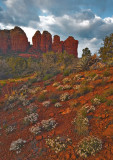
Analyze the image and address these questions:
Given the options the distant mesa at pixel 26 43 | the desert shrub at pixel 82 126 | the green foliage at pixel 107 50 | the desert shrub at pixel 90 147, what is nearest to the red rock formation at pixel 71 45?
the distant mesa at pixel 26 43

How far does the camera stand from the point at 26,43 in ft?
343

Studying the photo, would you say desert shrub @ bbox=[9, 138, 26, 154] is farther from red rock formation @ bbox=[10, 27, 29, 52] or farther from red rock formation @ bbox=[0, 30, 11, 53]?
red rock formation @ bbox=[0, 30, 11, 53]

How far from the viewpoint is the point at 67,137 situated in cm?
369

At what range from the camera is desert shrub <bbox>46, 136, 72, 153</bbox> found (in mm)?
3292

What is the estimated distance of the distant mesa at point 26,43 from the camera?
324 ft

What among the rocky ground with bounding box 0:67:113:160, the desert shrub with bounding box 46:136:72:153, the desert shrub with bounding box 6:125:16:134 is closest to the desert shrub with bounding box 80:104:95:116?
the rocky ground with bounding box 0:67:113:160

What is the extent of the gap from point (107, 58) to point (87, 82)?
572 centimetres

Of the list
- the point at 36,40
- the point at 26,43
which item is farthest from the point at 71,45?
the point at 26,43

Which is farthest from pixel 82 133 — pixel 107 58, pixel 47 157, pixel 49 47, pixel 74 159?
pixel 49 47

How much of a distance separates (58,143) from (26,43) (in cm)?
11294

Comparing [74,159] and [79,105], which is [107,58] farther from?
[74,159]

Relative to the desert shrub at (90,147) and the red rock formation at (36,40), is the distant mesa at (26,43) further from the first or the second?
the desert shrub at (90,147)

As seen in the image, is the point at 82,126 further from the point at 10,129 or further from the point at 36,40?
the point at 36,40

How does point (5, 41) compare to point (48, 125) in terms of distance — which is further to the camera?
point (5, 41)
